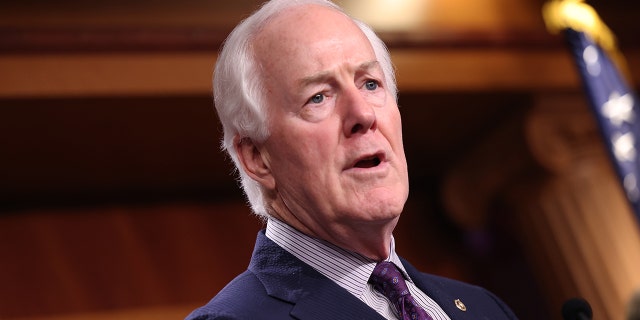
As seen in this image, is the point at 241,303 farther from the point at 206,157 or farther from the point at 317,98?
the point at 206,157

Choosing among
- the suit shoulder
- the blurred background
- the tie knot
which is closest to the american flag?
the blurred background

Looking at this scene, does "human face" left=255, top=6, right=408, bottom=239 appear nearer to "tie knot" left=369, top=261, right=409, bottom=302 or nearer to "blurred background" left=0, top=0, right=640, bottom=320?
"tie knot" left=369, top=261, right=409, bottom=302

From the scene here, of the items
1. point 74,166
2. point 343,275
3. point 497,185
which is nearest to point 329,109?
point 343,275

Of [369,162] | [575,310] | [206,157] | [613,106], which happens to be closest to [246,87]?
[369,162]

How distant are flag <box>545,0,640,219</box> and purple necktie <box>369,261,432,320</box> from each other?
116 inches

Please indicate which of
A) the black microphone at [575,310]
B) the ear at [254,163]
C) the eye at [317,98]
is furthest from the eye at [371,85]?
the black microphone at [575,310]

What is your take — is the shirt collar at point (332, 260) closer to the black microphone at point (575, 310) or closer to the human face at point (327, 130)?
the human face at point (327, 130)

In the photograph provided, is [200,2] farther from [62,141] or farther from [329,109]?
[329,109]

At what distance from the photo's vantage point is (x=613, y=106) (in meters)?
4.59

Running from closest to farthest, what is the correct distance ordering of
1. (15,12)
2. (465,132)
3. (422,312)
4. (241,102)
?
(422,312), (241,102), (15,12), (465,132)

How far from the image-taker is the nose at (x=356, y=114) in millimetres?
1717

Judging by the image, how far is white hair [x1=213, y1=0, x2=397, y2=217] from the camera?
1.80 metres

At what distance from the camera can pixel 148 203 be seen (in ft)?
17.2

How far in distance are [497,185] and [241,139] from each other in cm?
363
